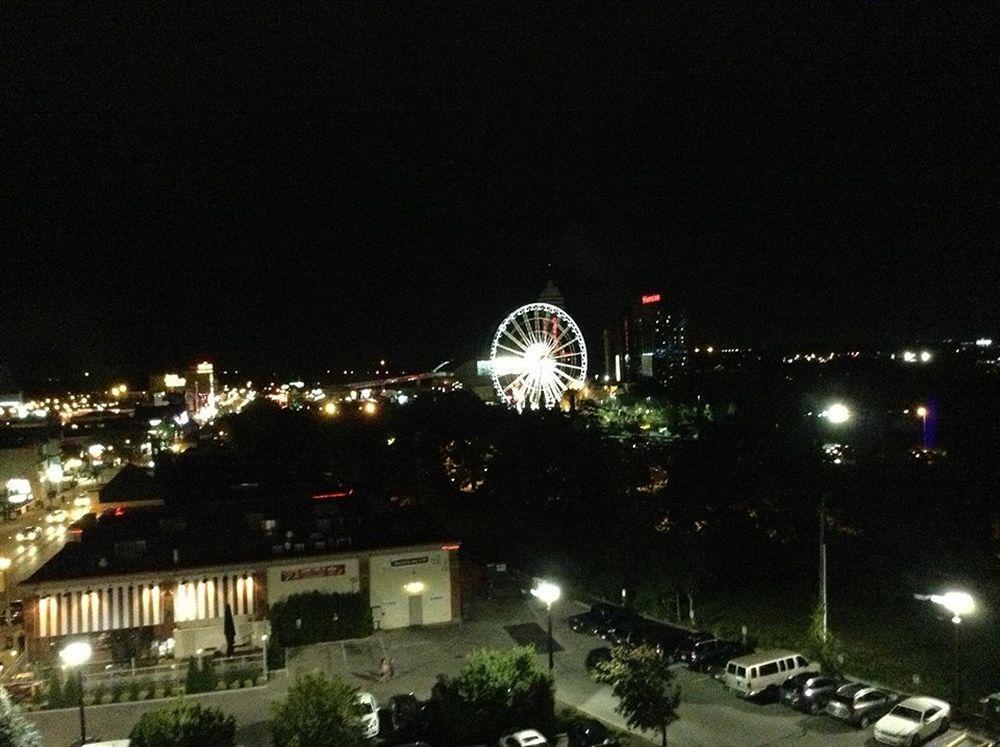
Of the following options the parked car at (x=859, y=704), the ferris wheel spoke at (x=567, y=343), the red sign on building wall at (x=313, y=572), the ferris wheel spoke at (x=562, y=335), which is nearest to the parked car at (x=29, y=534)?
the red sign on building wall at (x=313, y=572)

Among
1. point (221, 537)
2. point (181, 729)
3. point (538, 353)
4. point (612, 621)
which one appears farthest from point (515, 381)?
point (181, 729)

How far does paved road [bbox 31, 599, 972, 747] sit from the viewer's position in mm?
14273

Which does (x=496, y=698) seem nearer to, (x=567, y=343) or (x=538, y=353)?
(x=538, y=353)

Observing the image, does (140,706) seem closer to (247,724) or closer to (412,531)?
(247,724)

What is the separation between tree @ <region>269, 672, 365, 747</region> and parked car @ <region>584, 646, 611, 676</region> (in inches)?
256

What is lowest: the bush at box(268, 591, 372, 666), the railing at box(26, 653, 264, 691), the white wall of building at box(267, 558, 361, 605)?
the railing at box(26, 653, 264, 691)

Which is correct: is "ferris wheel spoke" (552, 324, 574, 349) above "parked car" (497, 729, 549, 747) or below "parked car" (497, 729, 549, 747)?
above

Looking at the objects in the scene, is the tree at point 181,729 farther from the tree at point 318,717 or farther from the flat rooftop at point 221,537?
the flat rooftop at point 221,537

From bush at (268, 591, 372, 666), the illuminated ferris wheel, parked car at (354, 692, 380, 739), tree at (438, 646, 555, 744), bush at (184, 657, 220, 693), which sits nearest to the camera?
parked car at (354, 692, 380, 739)

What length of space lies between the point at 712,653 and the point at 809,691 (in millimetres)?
2534

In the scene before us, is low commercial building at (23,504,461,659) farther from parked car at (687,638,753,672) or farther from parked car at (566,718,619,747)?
parked car at (566,718,619,747)

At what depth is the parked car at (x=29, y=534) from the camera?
33.2 m

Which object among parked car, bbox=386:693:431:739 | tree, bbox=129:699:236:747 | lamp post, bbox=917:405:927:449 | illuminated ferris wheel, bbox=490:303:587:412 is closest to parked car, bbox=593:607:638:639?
parked car, bbox=386:693:431:739

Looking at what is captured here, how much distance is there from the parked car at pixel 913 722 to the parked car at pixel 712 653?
11.9ft
